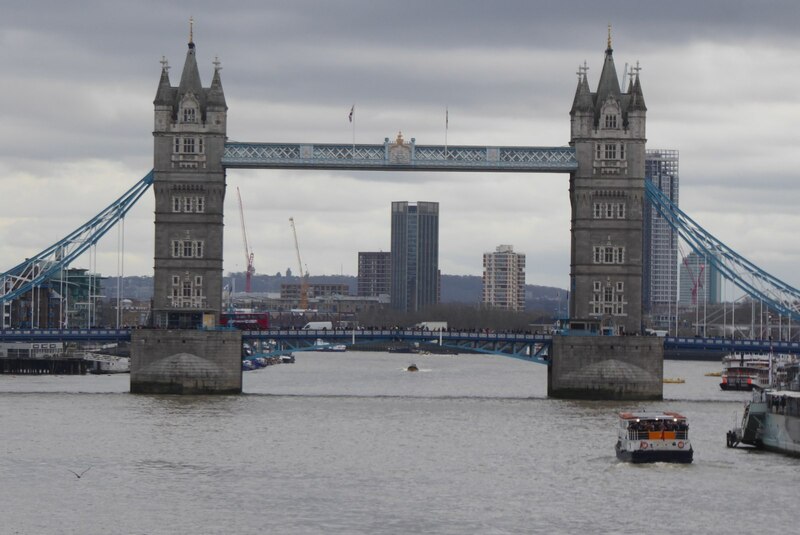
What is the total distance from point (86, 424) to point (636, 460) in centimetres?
3938

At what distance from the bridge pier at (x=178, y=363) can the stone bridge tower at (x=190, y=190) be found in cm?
585

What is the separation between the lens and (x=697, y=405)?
479 feet

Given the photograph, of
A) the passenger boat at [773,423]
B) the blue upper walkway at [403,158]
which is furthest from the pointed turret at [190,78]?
the passenger boat at [773,423]

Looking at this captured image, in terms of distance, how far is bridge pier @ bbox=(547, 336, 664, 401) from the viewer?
148875mm

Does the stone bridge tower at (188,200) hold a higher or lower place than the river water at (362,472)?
higher

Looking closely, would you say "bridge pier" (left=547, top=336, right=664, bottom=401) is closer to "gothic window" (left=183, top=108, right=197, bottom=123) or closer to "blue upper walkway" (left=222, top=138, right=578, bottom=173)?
"blue upper walkway" (left=222, top=138, right=578, bottom=173)

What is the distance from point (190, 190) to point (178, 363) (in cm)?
1602

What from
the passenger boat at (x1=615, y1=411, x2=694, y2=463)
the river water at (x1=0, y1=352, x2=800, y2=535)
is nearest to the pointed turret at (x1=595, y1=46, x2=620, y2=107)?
the river water at (x1=0, y1=352, x2=800, y2=535)

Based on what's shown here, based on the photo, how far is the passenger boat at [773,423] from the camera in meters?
107

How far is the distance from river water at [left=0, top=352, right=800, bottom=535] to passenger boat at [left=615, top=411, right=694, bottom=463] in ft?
2.94

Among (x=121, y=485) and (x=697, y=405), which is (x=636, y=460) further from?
(x=697, y=405)

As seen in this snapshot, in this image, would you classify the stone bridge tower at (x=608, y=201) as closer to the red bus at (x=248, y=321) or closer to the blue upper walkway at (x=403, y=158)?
the blue upper walkway at (x=403, y=158)

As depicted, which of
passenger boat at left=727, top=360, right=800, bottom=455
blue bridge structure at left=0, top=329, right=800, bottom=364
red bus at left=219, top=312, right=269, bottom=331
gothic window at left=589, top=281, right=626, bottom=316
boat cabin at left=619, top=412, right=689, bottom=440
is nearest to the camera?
boat cabin at left=619, top=412, right=689, bottom=440

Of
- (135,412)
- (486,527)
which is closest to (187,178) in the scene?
(135,412)
